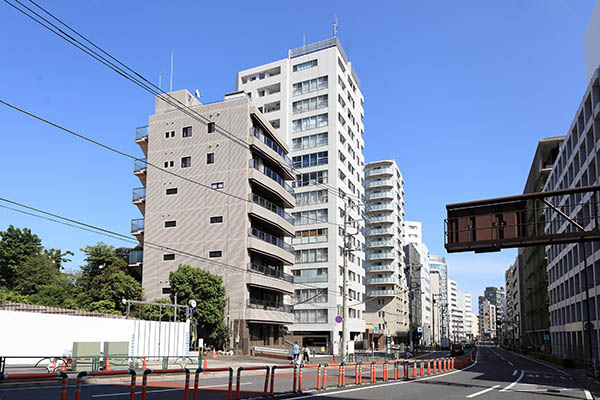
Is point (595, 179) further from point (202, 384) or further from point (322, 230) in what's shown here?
point (202, 384)

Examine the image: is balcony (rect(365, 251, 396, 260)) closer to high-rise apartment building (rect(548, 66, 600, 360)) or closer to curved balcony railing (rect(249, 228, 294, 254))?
high-rise apartment building (rect(548, 66, 600, 360))

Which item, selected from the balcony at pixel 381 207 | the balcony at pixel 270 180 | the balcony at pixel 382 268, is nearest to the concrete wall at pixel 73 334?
the balcony at pixel 270 180

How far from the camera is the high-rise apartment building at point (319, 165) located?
75.9 meters

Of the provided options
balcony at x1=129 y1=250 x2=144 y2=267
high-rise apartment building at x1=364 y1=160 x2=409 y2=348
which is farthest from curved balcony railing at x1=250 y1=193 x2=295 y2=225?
high-rise apartment building at x1=364 y1=160 x2=409 y2=348

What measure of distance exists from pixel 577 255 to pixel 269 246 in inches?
1352

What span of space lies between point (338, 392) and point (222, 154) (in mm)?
39618

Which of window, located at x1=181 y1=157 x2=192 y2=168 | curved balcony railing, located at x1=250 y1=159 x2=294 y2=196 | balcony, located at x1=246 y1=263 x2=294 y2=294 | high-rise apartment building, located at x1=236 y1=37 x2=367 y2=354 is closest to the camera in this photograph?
balcony, located at x1=246 y1=263 x2=294 y2=294

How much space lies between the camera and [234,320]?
5178 cm

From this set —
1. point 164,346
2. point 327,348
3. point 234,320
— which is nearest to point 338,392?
point 164,346

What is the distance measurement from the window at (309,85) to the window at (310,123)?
4.12 meters

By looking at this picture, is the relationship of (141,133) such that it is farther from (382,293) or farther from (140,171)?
(382,293)

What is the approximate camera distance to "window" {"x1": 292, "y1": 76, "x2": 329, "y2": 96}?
8119cm

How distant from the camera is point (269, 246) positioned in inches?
2247

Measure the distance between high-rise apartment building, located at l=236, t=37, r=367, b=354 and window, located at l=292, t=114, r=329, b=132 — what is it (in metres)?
0.15
